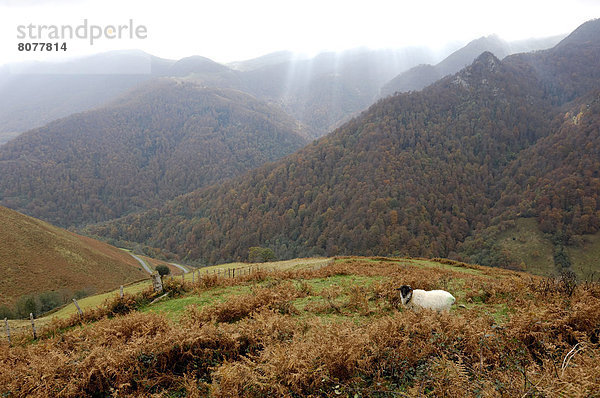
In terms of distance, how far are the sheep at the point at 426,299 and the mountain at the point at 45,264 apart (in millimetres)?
63431

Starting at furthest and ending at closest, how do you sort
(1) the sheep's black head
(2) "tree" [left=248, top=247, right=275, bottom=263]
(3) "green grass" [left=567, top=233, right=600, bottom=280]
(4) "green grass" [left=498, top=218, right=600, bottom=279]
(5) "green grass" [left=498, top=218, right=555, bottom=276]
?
(5) "green grass" [left=498, top=218, right=555, bottom=276] → (4) "green grass" [left=498, top=218, right=600, bottom=279] → (3) "green grass" [left=567, top=233, right=600, bottom=280] → (2) "tree" [left=248, top=247, right=275, bottom=263] → (1) the sheep's black head

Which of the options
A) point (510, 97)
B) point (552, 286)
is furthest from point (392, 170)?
point (552, 286)

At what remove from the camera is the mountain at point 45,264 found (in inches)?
2094

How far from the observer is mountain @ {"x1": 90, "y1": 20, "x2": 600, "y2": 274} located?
11262 centimetres

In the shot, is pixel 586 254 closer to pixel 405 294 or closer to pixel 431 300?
pixel 431 300

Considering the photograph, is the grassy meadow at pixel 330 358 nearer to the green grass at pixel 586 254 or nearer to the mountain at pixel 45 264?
the mountain at pixel 45 264

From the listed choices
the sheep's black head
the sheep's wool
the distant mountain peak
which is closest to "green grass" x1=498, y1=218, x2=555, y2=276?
the sheep's wool

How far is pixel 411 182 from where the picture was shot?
430 ft

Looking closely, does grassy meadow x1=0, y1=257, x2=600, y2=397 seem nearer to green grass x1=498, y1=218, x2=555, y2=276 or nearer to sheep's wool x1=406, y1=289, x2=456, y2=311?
sheep's wool x1=406, y1=289, x2=456, y2=311

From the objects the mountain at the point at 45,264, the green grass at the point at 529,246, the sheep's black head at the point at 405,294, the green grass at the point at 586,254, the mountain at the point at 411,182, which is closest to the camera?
the sheep's black head at the point at 405,294

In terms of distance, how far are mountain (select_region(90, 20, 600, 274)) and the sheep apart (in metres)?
97.1

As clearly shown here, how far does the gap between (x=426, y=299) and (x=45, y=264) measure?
252 ft

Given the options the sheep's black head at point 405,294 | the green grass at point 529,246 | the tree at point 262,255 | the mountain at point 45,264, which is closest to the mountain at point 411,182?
the green grass at point 529,246

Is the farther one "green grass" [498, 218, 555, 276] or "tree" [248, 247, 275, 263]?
"green grass" [498, 218, 555, 276]
